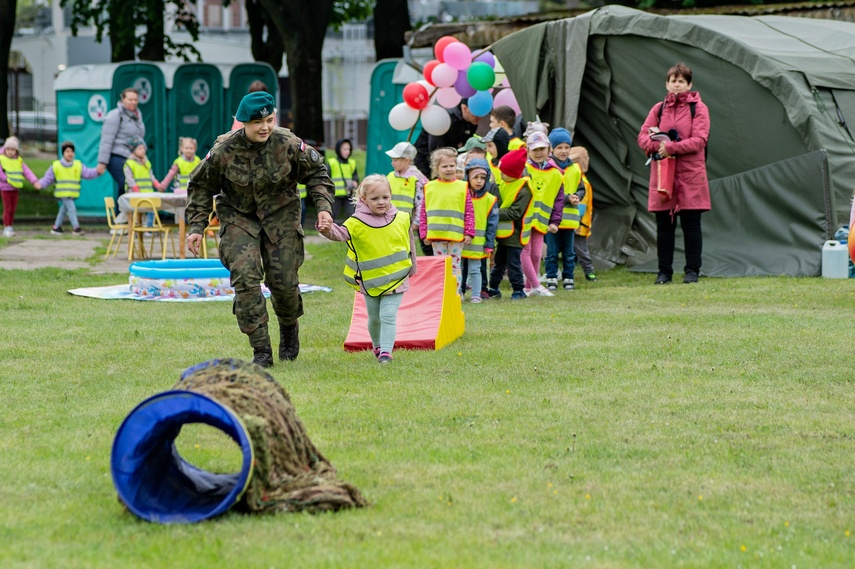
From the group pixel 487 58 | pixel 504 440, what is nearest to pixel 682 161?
pixel 487 58

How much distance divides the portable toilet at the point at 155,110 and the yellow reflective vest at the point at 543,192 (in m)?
13.3

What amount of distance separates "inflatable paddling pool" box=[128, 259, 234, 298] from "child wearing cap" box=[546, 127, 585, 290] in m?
3.60

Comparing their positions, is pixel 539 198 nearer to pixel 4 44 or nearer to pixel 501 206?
pixel 501 206

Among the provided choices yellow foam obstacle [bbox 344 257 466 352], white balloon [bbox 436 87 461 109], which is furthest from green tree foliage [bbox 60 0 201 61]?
yellow foam obstacle [bbox 344 257 466 352]

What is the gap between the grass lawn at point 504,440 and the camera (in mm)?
4875


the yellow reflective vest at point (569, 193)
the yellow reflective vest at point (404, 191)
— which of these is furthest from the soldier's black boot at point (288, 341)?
the yellow reflective vest at point (569, 193)

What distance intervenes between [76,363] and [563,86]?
8.64m

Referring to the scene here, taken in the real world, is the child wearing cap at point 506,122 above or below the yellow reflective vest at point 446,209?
above

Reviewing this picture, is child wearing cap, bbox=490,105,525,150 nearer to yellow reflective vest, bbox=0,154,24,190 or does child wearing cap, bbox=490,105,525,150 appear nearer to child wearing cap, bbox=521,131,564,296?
child wearing cap, bbox=521,131,564,296

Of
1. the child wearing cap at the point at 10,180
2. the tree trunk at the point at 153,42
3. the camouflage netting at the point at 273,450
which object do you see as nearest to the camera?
the camouflage netting at the point at 273,450

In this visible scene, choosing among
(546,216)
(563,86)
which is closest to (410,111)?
(563,86)

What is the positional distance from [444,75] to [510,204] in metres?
3.79

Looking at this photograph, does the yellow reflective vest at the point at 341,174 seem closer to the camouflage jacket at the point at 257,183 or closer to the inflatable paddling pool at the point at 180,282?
the inflatable paddling pool at the point at 180,282

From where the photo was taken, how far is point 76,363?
9.12m
